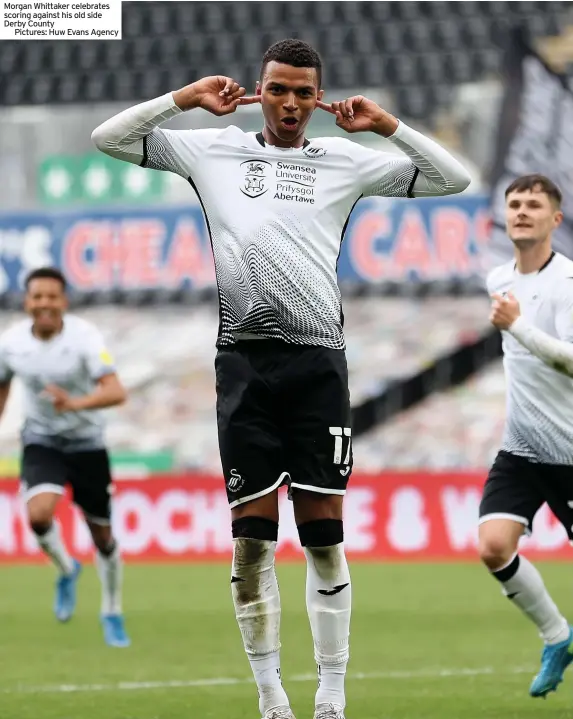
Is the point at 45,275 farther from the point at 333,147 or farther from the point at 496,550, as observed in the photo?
the point at 333,147

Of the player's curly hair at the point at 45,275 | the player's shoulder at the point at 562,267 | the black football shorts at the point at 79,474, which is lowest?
the black football shorts at the point at 79,474

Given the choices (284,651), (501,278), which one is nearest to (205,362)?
(284,651)

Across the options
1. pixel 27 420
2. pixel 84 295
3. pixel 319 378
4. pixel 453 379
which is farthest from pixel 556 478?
pixel 84 295

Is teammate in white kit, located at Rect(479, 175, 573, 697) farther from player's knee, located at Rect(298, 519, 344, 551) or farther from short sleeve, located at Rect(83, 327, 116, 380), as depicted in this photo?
short sleeve, located at Rect(83, 327, 116, 380)

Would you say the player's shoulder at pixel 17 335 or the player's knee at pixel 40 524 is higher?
the player's shoulder at pixel 17 335

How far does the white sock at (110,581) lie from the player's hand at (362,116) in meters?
4.49

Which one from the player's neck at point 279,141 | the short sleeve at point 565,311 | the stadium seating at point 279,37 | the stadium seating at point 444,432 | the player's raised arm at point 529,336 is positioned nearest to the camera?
the player's neck at point 279,141

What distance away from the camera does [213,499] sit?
1427 centimetres

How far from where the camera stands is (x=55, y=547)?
9.30 meters

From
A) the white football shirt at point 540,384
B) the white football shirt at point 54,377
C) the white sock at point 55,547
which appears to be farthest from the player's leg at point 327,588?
the white sock at point 55,547

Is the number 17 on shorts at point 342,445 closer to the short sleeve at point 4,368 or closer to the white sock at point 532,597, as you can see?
the white sock at point 532,597

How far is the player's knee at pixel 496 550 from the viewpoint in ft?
20.4

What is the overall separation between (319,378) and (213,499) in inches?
370

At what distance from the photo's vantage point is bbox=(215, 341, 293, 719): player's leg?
4.91 meters
